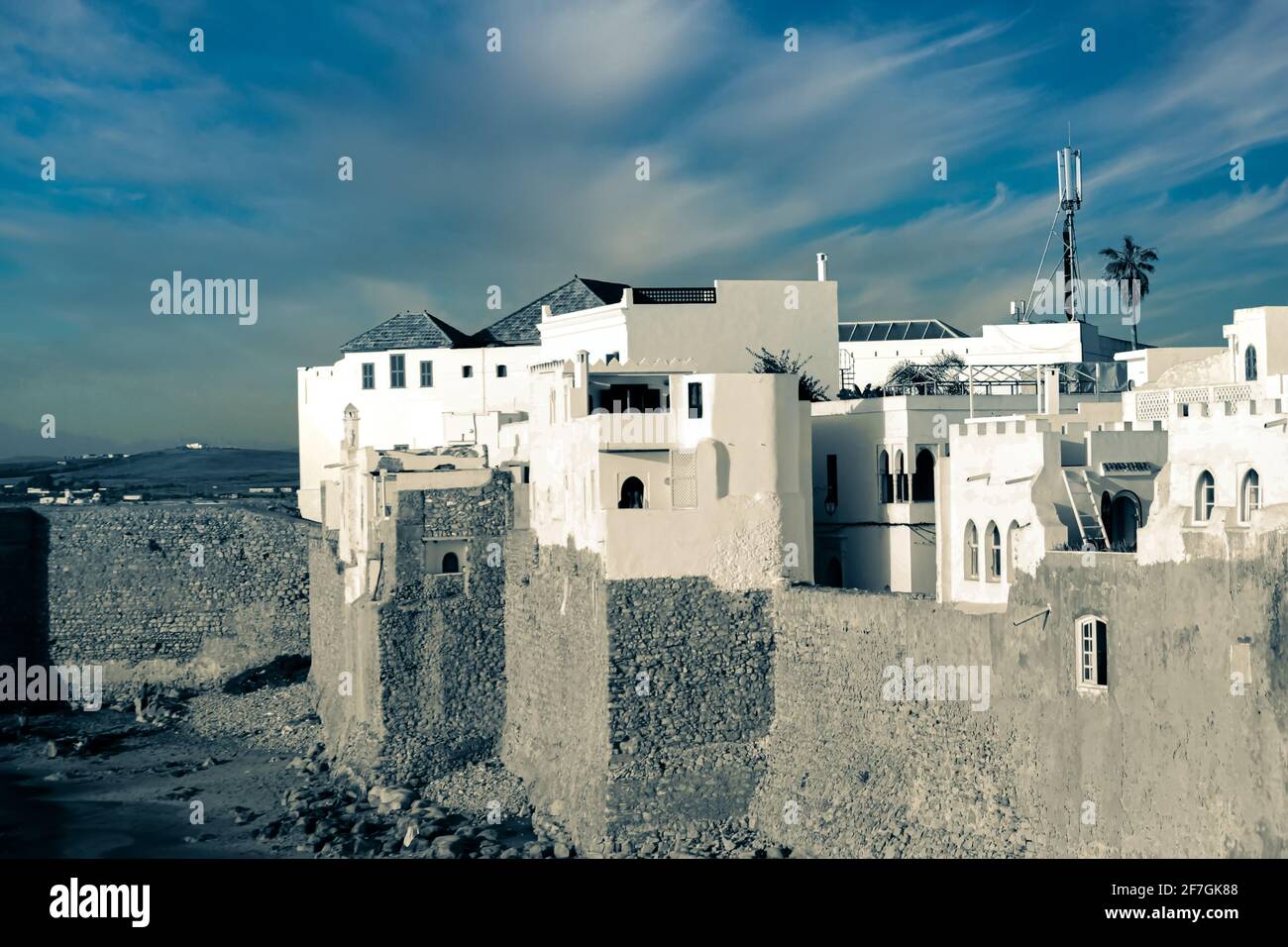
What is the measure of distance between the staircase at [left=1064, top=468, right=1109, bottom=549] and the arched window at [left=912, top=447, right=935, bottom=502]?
8115 mm

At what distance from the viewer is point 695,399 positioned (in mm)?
31359

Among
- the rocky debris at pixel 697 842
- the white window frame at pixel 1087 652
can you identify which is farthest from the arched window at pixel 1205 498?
the rocky debris at pixel 697 842

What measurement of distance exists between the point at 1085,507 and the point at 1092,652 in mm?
3927

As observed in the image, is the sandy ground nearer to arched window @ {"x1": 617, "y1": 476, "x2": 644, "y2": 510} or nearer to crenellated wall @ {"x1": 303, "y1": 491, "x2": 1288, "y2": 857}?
crenellated wall @ {"x1": 303, "y1": 491, "x2": 1288, "y2": 857}

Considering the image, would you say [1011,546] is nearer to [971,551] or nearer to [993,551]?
[993,551]

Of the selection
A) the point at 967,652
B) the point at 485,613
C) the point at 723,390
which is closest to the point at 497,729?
the point at 485,613

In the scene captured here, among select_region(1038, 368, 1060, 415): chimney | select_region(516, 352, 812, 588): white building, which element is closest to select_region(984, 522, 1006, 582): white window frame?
select_region(516, 352, 812, 588): white building

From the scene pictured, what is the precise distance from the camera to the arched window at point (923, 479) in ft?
113

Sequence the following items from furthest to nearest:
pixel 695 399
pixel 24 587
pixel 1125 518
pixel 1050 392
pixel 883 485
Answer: pixel 24 587
pixel 883 485
pixel 1050 392
pixel 695 399
pixel 1125 518

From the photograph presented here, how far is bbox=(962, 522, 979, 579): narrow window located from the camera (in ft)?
88.8

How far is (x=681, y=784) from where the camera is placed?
3025 cm

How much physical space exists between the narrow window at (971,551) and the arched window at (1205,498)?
5.52m

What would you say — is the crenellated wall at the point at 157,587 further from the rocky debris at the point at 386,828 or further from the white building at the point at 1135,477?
the white building at the point at 1135,477

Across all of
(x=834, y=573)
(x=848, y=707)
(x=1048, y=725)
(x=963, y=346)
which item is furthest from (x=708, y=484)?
(x=963, y=346)
